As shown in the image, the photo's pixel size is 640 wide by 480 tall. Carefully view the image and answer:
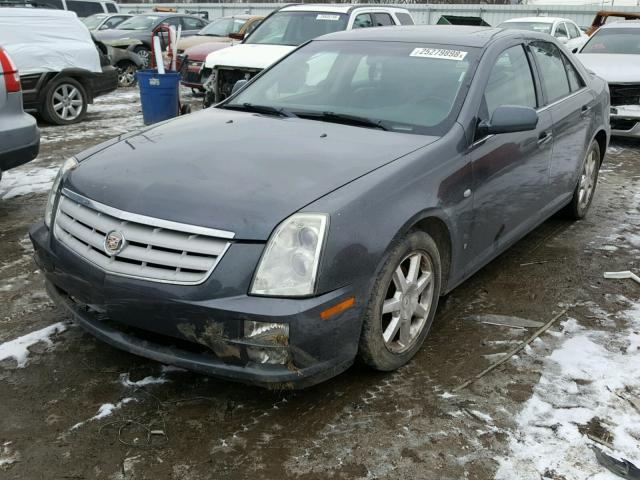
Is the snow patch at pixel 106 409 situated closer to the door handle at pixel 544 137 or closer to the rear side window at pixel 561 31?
the door handle at pixel 544 137

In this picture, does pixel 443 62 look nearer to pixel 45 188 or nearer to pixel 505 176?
pixel 505 176

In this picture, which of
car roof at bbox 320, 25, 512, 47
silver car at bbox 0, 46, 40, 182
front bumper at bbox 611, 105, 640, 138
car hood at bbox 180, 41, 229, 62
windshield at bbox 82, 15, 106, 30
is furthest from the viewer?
windshield at bbox 82, 15, 106, 30

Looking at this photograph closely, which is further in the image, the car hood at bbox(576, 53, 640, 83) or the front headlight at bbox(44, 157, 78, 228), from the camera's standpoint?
the car hood at bbox(576, 53, 640, 83)

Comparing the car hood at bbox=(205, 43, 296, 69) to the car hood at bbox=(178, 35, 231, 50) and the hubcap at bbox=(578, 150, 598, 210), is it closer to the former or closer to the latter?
the car hood at bbox=(178, 35, 231, 50)

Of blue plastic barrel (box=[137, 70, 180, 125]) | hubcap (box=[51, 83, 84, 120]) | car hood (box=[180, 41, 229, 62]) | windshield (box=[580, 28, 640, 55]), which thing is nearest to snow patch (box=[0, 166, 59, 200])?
blue plastic barrel (box=[137, 70, 180, 125])

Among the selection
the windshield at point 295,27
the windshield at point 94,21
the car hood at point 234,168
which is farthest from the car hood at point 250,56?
the windshield at point 94,21

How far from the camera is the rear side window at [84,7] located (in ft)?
64.4

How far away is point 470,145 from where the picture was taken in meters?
3.35

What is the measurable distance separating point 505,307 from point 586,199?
84.7 inches

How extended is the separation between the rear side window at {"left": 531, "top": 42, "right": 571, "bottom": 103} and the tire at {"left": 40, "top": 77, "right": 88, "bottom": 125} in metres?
6.92

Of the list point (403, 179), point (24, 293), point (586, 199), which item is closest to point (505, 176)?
point (403, 179)

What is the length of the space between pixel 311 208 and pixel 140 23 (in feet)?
49.6

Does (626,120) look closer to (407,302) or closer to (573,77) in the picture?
(573,77)

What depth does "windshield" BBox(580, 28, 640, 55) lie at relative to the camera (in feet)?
31.1
